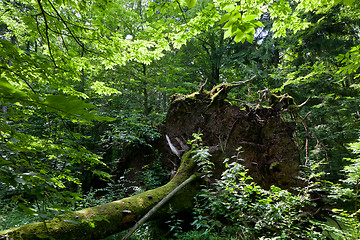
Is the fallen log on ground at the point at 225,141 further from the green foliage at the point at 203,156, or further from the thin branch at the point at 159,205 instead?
the green foliage at the point at 203,156

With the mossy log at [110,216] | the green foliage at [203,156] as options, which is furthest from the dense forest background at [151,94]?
the green foliage at [203,156]

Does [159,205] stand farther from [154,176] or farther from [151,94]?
[151,94]

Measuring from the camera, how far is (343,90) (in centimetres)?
821

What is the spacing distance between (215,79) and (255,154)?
305 inches

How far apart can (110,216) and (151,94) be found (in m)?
6.71

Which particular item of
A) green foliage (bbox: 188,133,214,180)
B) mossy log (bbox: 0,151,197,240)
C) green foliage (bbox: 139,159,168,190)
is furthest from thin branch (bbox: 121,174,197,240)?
green foliage (bbox: 139,159,168,190)

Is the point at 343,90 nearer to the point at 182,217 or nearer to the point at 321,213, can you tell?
the point at 321,213

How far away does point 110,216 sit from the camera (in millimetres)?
2557

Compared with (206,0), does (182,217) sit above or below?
below

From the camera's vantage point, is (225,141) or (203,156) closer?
(203,156)

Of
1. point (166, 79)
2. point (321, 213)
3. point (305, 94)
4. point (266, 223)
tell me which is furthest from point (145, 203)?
point (305, 94)

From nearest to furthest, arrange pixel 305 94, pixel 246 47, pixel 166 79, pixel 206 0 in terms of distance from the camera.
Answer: pixel 166 79 → pixel 305 94 → pixel 206 0 → pixel 246 47

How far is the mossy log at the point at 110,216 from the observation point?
1834 millimetres

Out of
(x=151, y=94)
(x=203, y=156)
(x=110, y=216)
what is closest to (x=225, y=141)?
(x=203, y=156)
